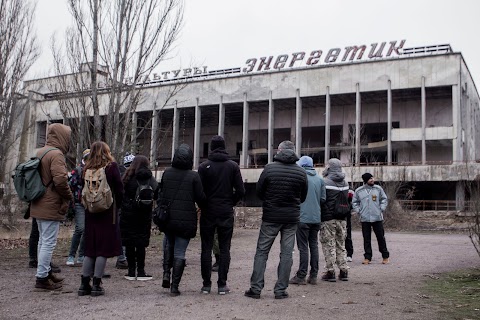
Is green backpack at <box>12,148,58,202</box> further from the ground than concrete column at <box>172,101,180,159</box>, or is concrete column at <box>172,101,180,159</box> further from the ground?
concrete column at <box>172,101,180,159</box>

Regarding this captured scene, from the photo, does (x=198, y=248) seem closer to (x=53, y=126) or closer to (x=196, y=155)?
(x=53, y=126)

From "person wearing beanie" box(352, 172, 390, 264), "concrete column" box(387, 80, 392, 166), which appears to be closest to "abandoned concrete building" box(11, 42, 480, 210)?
"concrete column" box(387, 80, 392, 166)

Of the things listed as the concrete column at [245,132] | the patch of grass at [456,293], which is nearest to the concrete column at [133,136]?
the patch of grass at [456,293]

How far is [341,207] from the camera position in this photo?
7.68 metres

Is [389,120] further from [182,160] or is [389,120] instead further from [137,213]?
[182,160]

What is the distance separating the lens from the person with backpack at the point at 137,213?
23.1 feet

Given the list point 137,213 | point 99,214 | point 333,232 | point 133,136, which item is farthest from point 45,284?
point 133,136

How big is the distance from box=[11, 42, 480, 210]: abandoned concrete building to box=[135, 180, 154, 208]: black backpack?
28.7m

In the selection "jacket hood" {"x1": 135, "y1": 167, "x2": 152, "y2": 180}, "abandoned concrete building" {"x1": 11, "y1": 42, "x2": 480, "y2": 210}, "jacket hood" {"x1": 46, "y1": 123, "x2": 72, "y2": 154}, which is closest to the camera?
"jacket hood" {"x1": 46, "y1": 123, "x2": 72, "y2": 154}

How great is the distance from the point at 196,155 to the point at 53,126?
44638 millimetres

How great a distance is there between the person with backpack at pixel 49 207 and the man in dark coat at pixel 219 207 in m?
1.82

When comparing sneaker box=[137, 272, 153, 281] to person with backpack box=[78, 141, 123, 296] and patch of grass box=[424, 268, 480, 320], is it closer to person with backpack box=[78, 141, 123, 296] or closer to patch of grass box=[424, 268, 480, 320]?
person with backpack box=[78, 141, 123, 296]

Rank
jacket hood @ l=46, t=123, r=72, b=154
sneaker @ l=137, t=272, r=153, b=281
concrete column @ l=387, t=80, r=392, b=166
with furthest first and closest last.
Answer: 1. concrete column @ l=387, t=80, r=392, b=166
2. sneaker @ l=137, t=272, r=153, b=281
3. jacket hood @ l=46, t=123, r=72, b=154

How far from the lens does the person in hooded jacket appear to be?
6.14m
